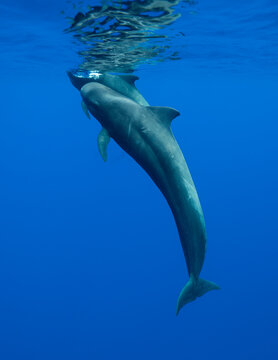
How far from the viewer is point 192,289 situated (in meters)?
5.36

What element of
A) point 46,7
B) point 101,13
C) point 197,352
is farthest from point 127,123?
point 197,352

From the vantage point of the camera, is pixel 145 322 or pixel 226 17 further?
pixel 145 322

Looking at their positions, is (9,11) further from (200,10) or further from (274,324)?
(274,324)

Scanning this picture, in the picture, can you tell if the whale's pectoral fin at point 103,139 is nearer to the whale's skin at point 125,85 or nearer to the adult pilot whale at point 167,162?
the adult pilot whale at point 167,162

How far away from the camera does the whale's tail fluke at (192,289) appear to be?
529cm

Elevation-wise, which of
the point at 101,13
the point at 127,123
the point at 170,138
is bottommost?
the point at 170,138

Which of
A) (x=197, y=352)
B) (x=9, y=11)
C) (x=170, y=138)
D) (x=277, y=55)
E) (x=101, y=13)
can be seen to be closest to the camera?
(x=170, y=138)

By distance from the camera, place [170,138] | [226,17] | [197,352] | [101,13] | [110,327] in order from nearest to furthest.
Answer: [170,138]
[101,13]
[226,17]
[197,352]
[110,327]

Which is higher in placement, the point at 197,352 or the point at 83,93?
the point at 83,93

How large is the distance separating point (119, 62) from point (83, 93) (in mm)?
9640

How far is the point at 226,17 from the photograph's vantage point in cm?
1108

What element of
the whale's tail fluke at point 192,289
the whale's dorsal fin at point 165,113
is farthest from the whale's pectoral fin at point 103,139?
the whale's tail fluke at point 192,289

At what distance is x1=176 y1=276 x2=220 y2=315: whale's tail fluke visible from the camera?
5.29 metres

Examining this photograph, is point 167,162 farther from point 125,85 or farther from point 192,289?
point 125,85
